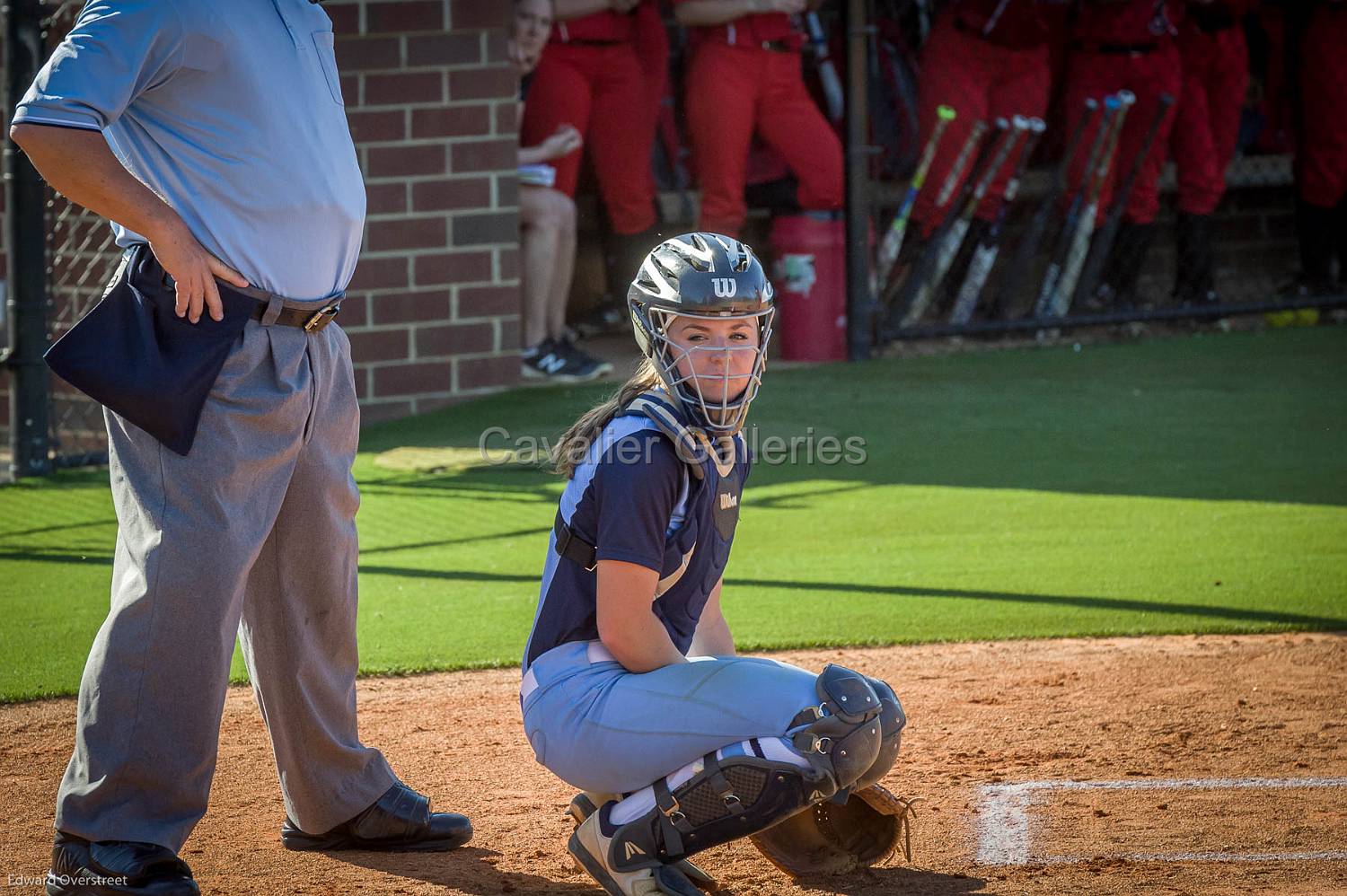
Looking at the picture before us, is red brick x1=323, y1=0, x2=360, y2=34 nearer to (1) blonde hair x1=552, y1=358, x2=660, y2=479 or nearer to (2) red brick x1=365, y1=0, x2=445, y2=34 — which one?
(2) red brick x1=365, y1=0, x2=445, y2=34

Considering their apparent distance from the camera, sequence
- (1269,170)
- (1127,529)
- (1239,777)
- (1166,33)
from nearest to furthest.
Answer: (1239,777) → (1127,529) → (1166,33) → (1269,170)

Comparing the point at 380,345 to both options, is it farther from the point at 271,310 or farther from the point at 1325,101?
the point at 1325,101

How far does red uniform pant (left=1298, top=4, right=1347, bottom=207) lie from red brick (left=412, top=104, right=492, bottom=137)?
5765mm

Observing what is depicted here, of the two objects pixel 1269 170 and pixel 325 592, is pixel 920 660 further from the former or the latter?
pixel 1269 170

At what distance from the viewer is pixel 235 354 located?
2795 mm

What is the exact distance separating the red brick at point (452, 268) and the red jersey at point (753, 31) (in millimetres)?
1870

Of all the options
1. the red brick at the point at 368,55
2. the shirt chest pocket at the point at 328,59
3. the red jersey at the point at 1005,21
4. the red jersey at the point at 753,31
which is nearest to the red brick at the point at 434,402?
the red brick at the point at 368,55

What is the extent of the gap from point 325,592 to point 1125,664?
2.35 metres

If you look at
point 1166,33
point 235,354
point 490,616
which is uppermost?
point 1166,33

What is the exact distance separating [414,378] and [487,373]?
0.41 metres

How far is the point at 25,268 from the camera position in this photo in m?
6.95

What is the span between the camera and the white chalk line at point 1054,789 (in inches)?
118

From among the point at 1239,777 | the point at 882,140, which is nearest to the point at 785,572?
the point at 1239,777

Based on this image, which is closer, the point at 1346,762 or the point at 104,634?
the point at 104,634
